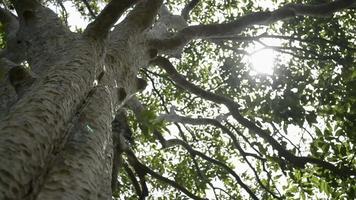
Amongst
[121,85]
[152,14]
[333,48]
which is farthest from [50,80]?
[333,48]

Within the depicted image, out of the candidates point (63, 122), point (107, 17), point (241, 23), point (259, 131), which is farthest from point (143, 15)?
point (259, 131)

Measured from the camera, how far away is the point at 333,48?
6.43 m

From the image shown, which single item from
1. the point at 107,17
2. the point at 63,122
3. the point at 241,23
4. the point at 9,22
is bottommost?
the point at 63,122

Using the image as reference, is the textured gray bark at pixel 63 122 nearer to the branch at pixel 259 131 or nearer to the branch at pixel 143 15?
the branch at pixel 143 15

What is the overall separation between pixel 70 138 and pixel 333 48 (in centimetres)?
564

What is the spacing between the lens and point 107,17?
271cm

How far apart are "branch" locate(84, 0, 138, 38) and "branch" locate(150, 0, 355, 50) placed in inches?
62.5

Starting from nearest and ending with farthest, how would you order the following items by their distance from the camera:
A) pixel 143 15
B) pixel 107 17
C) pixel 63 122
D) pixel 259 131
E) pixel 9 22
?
pixel 63 122 < pixel 107 17 < pixel 143 15 < pixel 9 22 < pixel 259 131

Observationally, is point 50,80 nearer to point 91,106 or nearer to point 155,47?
point 91,106

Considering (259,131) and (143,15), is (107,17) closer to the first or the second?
(143,15)

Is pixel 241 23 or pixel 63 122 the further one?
pixel 241 23

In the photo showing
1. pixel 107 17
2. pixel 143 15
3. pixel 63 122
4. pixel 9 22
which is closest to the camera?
pixel 63 122

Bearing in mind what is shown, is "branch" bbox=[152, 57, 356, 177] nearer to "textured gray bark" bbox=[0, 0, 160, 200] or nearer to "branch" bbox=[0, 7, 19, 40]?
"branch" bbox=[0, 7, 19, 40]

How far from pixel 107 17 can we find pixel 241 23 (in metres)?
2.57
